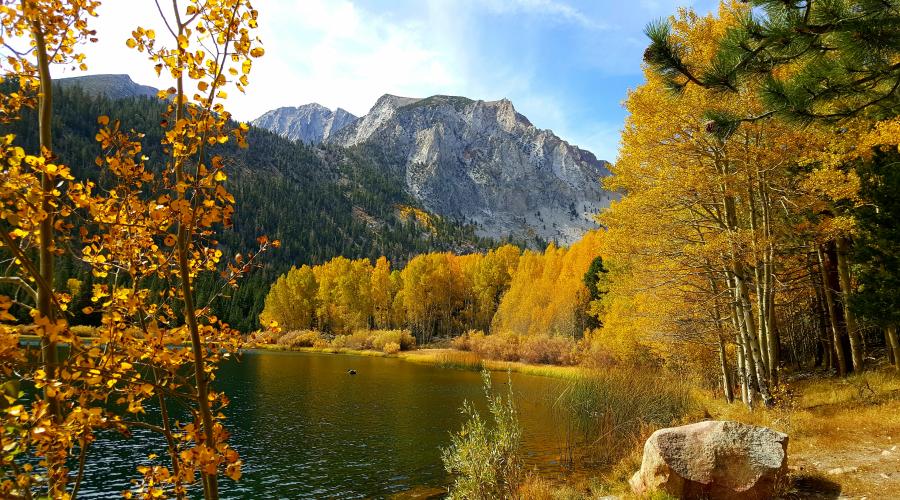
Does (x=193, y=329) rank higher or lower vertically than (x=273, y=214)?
lower

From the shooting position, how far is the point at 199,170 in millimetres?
2635

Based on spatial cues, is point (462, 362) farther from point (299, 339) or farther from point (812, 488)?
point (812, 488)

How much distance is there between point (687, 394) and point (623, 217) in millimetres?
→ 7751

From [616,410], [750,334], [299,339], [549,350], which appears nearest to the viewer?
[750,334]

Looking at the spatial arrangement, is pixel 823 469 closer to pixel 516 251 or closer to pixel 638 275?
pixel 638 275

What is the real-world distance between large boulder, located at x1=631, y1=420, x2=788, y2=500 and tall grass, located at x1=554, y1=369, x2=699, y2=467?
5.30 m

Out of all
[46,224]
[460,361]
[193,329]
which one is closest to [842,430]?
[193,329]

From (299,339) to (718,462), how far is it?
63.2 m

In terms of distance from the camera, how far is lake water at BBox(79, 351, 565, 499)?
45.0 ft

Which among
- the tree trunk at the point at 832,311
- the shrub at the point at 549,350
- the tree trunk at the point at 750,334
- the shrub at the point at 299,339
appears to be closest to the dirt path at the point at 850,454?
the tree trunk at the point at 750,334

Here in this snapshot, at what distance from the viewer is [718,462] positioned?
26.6 ft

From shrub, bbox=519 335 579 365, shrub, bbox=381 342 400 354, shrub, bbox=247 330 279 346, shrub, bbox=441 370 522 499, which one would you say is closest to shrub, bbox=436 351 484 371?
shrub, bbox=519 335 579 365

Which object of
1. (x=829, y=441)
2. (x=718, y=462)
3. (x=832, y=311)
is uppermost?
(x=832, y=311)

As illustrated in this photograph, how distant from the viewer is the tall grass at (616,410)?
14484 millimetres
